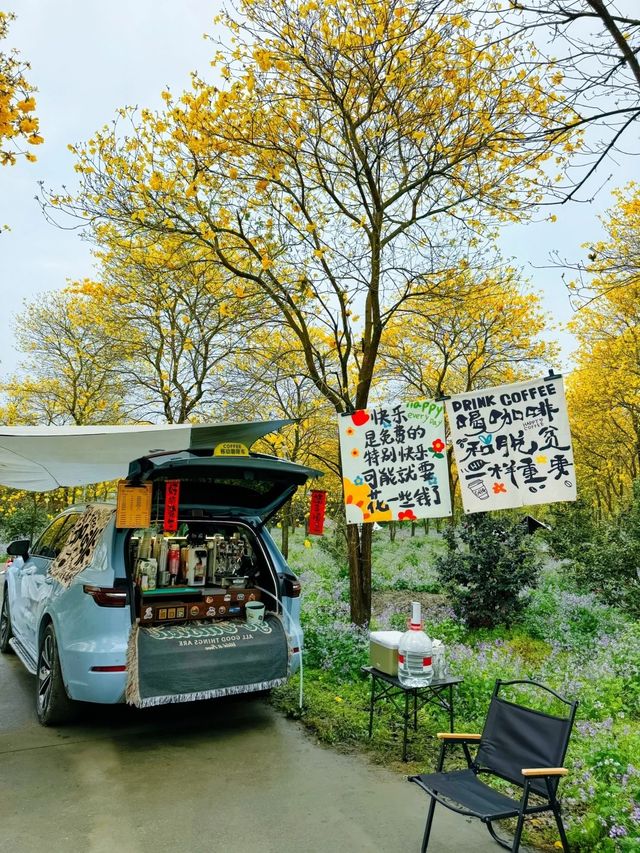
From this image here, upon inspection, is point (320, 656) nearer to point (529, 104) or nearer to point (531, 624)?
point (531, 624)

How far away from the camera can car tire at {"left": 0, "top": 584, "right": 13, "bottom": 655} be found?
22.7 ft

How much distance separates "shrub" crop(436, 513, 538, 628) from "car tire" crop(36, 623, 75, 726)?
6051mm

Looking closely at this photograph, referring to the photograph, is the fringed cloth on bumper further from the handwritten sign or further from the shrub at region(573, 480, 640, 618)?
the shrub at region(573, 480, 640, 618)

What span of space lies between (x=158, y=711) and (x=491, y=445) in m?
3.67

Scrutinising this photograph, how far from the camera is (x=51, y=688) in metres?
4.70

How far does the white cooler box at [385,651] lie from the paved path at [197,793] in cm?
65

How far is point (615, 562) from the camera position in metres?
10.1

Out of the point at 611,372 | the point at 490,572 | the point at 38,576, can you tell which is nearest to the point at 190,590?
the point at 38,576

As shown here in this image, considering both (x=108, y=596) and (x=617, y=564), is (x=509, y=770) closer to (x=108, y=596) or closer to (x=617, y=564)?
(x=108, y=596)

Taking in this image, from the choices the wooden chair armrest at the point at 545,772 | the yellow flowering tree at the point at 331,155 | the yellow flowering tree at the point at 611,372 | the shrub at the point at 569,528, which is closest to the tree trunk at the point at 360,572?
the yellow flowering tree at the point at 331,155

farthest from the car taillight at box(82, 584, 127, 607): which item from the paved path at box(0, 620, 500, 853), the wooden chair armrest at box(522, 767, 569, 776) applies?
the wooden chair armrest at box(522, 767, 569, 776)

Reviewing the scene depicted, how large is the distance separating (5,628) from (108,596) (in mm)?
3591

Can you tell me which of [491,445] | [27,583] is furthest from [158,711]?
[491,445]

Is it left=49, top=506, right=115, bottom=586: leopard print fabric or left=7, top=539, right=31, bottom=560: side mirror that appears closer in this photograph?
left=49, top=506, right=115, bottom=586: leopard print fabric
